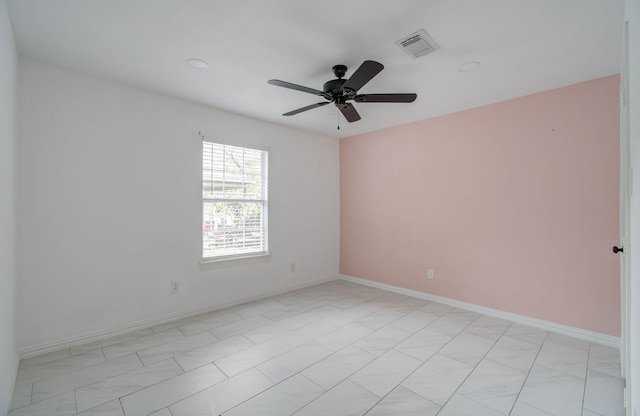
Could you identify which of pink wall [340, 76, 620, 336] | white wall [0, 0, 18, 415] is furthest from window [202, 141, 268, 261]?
pink wall [340, 76, 620, 336]

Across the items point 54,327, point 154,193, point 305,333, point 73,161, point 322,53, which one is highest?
point 322,53

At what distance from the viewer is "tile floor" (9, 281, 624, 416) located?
1844 millimetres

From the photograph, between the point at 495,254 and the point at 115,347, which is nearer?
the point at 115,347

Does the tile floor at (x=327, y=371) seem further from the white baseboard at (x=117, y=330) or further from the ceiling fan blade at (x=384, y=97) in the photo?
the ceiling fan blade at (x=384, y=97)

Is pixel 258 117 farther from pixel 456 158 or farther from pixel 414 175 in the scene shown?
pixel 456 158

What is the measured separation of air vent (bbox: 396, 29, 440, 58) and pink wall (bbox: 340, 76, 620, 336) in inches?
65.1

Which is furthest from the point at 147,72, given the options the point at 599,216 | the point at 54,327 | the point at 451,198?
the point at 599,216

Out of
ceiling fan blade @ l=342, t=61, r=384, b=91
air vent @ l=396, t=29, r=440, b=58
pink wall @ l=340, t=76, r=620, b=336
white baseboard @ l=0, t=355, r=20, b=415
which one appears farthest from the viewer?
pink wall @ l=340, t=76, r=620, b=336

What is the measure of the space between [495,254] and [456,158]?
1274 mm

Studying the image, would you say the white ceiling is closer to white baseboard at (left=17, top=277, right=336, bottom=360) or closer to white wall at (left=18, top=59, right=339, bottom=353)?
white wall at (left=18, top=59, right=339, bottom=353)

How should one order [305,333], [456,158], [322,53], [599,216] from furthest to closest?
[456,158]
[305,333]
[599,216]
[322,53]

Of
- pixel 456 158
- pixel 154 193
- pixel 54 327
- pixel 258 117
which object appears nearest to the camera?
pixel 54 327

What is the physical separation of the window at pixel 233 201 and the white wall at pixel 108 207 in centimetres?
14

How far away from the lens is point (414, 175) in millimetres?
4176
